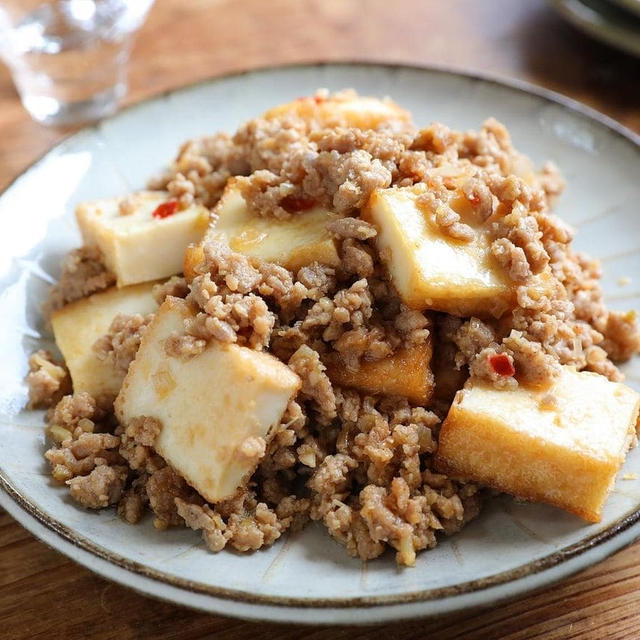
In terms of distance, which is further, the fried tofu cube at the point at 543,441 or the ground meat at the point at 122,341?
the ground meat at the point at 122,341

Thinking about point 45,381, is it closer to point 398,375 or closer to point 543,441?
point 398,375

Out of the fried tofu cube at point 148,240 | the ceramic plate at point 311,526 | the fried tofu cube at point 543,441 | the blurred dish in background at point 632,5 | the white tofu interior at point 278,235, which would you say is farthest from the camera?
the blurred dish in background at point 632,5

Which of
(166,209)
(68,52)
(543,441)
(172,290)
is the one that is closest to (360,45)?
(68,52)

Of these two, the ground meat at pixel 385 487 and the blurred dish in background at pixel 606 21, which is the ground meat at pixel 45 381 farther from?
the blurred dish in background at pixel 606 21

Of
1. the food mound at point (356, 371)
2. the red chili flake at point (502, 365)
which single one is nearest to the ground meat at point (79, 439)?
the food mound at point (356, 371)

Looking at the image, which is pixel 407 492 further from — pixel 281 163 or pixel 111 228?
pixel 111 228

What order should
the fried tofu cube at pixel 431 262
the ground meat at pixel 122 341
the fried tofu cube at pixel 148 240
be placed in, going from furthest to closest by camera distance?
the fried tofu cube at pixel 148 240 → the ground meat at pixel 122 341 → the fried tofu cube at pixel 431 262

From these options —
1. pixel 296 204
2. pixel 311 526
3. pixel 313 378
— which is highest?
pixel 296 204
